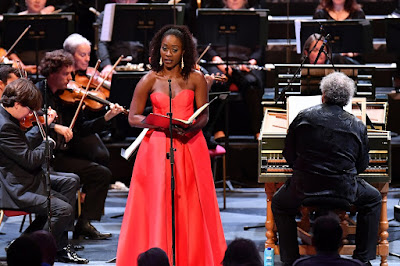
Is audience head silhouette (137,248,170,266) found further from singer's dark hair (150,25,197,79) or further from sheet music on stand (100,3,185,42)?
sheet music on stand (100,3,185,42)

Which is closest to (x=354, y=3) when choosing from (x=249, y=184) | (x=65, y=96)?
(x=249, y=184)

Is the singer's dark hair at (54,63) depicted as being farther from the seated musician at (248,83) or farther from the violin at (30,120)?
the seated musician at (248,83)

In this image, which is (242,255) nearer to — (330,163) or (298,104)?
(330,163)

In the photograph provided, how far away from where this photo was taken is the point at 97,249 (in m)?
6.82

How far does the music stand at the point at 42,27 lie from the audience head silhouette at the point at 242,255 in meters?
5.63

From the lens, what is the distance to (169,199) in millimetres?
5430

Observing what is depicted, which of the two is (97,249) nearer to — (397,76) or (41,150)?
(41,150)

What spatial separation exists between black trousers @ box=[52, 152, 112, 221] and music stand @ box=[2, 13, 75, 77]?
209 centimetres

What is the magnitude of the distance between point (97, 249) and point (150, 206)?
1518 mm

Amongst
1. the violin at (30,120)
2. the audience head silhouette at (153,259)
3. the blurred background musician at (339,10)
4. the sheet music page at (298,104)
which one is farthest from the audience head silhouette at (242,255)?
the blurred background musician at (339,10)

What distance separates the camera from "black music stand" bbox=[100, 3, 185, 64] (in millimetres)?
8844

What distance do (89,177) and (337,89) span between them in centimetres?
253

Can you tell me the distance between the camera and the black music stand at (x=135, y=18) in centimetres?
884

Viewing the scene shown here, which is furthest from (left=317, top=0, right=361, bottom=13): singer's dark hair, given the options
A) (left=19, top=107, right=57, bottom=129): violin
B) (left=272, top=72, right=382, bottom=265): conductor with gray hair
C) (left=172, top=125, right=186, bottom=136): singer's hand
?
(left=172, top=125, right=186, bottom=136): singer's hand
